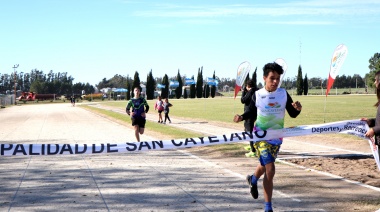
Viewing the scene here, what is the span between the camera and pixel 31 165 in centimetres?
1118

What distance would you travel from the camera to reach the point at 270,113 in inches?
252

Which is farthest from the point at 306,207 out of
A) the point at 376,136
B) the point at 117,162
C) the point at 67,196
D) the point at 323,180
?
the point at 117,162

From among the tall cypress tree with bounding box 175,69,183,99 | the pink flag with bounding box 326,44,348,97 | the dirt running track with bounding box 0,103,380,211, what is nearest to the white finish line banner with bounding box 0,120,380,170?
the dirt running track with bounding box 0,103,380,211

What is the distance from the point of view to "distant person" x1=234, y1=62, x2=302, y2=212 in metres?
6.15

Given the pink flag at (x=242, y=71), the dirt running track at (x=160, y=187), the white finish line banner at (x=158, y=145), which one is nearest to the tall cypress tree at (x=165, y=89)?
the pink flag at (x=242, y=71)

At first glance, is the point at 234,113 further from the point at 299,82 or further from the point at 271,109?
the point at 299,82

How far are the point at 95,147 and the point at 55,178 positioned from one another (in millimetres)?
2611

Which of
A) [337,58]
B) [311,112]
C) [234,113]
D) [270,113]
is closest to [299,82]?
[234,113]

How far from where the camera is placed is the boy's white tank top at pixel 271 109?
248 inches

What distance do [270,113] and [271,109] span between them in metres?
0.09

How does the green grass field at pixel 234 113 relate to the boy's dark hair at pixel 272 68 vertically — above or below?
below

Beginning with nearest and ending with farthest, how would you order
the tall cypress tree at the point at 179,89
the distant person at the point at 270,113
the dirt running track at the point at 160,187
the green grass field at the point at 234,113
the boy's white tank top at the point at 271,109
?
the distant person at the point at 270,113 < the boy's white tank top at the point at 271,109 < the dirt running track at the point at 160,187 < the green grass field at the point at 234,113 < the tall cypress tree at the point at 179,89

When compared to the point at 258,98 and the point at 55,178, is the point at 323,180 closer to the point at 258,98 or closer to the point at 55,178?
the point at 258,98

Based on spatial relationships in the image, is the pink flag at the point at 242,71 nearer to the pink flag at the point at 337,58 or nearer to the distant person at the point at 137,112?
the pink flag at the point at 337,58
